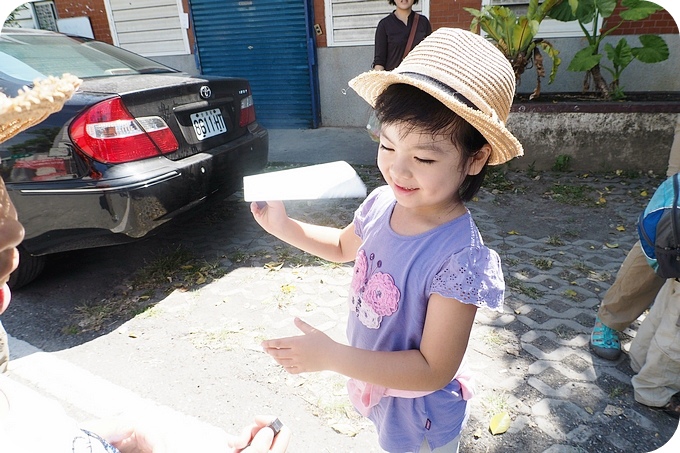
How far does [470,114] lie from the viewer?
1.02m

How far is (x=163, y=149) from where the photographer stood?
3025mm

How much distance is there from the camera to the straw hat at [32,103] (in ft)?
2.20

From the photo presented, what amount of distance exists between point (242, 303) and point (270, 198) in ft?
6.39

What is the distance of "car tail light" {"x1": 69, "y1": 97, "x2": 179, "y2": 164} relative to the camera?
2.69m

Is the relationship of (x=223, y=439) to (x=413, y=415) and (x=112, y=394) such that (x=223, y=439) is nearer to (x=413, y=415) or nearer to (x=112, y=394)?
(x=413, y=415)

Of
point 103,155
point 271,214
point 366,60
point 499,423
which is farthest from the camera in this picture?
point 366,60

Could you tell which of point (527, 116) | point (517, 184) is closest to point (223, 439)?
point (517, 184)

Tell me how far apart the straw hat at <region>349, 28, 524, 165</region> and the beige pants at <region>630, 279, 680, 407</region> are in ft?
4.78

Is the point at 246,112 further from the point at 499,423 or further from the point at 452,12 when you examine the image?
the point at 452,12

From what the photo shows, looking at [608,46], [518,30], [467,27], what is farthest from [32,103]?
[467,27]

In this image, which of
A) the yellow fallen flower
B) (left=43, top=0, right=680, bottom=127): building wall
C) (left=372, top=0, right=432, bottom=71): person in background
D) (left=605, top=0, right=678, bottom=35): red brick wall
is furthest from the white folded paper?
(left=605, top=0, right=678, bottom=35): red brick wall

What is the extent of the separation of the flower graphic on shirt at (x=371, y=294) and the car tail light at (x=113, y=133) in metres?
2.04

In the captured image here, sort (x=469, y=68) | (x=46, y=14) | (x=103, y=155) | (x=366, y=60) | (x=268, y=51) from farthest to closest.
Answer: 1. (x=46, y=14)
2. (x=268, y=51)
3. (x=366, y=60)
4. (x=103, y=155)
5. (x=469, y=68)

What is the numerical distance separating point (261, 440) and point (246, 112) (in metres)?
3.27
